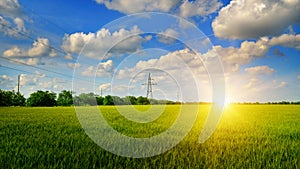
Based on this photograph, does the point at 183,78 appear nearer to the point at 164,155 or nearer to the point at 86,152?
the point at 164,155

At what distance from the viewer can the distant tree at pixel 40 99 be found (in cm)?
6900

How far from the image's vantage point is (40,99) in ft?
227

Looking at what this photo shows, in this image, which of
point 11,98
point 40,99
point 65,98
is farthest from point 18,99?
point 65,98

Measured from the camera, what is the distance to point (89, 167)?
3.75 metres

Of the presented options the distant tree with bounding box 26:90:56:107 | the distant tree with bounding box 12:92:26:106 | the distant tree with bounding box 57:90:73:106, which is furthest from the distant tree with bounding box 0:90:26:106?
A: the distant tree with bounding box 57:90:73:106

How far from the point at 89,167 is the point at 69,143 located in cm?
190

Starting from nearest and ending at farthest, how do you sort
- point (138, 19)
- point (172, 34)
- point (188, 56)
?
point (138, 19)
point (172, 34)
point (188, 56)

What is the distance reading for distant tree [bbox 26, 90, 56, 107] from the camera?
69000 mm

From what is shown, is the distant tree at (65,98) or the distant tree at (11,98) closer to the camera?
the distant tree at (11,98)

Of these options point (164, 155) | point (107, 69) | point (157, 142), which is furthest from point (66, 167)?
point (107, 69)

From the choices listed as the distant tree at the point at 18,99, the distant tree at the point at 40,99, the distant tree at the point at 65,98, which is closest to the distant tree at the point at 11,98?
the distant tree at the point at 18,99

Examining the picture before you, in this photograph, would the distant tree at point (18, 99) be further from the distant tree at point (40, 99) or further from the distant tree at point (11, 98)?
the distant tree at point (40, 99)

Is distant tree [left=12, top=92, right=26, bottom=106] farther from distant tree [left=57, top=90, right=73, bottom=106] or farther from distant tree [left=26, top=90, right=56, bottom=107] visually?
distant tree [left=57, top=90, right=73, bottom=106]

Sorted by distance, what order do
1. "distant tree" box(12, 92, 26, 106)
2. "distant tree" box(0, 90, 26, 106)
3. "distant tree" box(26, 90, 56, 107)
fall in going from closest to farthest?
"distant tree" box(0, 90, 26, 106)
"distant tree" box(12, 92, 26, 106)
"distant tree" box(26, 90, 56, 107)
